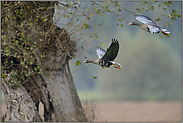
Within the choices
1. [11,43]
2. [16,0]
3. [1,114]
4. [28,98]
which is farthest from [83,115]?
[16,0]

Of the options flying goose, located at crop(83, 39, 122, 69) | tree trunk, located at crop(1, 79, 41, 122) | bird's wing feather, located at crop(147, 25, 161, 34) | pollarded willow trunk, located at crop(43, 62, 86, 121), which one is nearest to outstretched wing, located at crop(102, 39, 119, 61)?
flying goose, located at crop(83, 39, 122, 69)

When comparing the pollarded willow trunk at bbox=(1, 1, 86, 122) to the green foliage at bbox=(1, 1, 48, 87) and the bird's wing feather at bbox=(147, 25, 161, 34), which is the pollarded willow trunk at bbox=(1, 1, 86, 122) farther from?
the bird's wing feather at bbox=(147, 25, 161, 34)

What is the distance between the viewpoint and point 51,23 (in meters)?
3.78

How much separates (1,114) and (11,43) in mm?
1711

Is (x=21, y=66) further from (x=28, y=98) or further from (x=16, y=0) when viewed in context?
(x=16, y=0)

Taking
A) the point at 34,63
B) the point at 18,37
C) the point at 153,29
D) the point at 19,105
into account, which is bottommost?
the point at 19,105

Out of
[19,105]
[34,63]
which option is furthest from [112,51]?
[19,105]

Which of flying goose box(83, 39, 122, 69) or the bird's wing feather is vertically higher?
the bird's wing feather

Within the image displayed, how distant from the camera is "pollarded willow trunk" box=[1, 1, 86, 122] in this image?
3.69 metres

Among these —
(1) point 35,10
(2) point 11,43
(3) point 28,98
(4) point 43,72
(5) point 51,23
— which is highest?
(1) point 35,10

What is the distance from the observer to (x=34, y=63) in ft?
12.7

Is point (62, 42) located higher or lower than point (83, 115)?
higher

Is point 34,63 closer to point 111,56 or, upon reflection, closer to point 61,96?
point 61,96

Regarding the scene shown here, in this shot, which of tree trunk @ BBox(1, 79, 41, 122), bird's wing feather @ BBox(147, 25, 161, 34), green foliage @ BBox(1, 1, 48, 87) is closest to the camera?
bird's wing feather @ BBox(147, 25, 161, 34)
